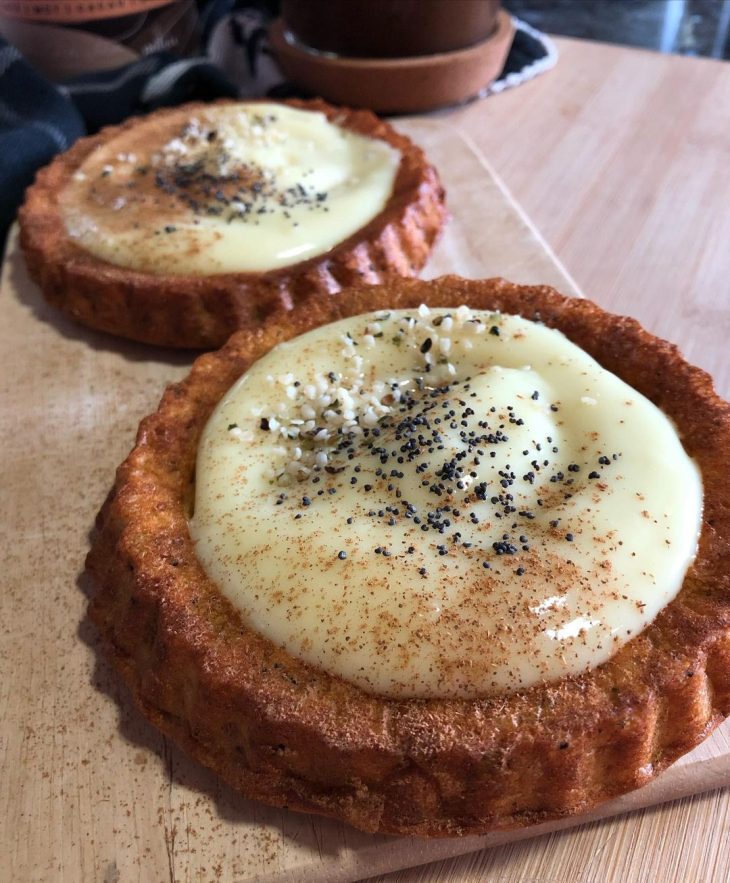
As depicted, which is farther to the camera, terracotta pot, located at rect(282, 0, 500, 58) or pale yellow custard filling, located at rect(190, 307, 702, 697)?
terracotta pot, located at rect(282, 0, 500, 58)

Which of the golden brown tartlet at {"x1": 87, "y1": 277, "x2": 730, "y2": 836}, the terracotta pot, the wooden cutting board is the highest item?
the terracotta pot

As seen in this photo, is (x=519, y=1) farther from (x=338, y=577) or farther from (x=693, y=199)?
(x=338, y=577)

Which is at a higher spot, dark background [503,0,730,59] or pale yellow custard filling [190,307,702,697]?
pale yellow custard filling [190,307,702,697]

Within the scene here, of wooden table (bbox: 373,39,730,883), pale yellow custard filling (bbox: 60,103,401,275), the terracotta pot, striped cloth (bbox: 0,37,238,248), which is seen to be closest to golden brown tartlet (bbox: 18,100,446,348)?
pale yellow custard filling (bbox: 60,103,401,275)

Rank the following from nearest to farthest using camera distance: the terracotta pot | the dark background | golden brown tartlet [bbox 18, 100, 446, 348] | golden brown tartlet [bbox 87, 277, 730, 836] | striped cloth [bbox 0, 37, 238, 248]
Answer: golden brown tartlet [bbox 87, 277, 730, 836] < golden brown tartlet [bbox 18, 100, 446, 348] < striped cloth [bbox 0, 37, 238, 248] < the terracotta pot < the dark background

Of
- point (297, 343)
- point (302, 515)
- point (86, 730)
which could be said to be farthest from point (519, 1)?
point (86, 730)

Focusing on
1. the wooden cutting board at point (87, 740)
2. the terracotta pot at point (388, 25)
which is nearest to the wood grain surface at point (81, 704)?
the wooden cutting board at point (87, 740)

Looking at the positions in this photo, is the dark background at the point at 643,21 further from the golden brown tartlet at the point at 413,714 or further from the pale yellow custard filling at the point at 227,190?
the golden brown tartlet at the point at 413,714

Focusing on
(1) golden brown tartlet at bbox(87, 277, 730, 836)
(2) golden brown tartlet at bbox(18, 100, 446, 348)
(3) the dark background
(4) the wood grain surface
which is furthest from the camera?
(3) the dark background

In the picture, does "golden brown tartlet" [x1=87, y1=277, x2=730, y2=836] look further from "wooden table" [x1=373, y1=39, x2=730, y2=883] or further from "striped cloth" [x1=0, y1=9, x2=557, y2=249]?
"striped cloth" [x1=0, y1=9, x2=557, y2=249]

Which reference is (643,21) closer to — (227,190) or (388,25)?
(388,25)
